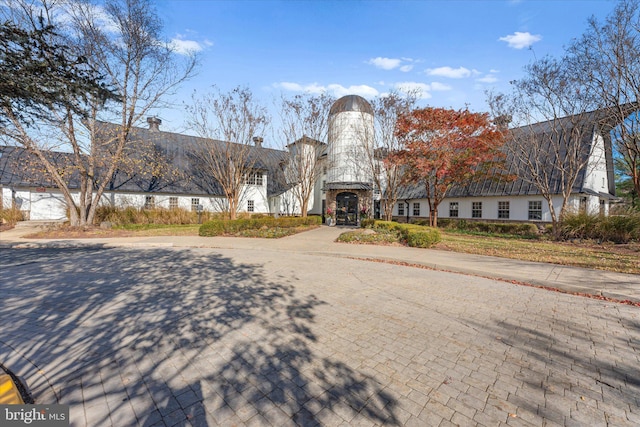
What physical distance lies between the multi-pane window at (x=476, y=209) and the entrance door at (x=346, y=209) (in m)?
10.3

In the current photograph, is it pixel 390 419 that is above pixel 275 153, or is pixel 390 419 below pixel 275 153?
below

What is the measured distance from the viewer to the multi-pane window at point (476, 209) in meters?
23.9

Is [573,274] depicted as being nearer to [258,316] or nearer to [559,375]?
[559,375]

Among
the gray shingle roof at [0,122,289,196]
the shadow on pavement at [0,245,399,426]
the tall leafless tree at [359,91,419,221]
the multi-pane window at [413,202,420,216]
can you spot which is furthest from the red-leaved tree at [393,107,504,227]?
the shadow on pavement at [0,245,399,426]

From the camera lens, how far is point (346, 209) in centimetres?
2511

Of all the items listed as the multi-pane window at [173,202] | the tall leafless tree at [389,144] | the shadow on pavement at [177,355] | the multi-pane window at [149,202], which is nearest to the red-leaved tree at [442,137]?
the tall leafless tree at [389,144]

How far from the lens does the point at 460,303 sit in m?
5.23

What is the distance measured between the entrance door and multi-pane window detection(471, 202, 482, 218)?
33.7 feet

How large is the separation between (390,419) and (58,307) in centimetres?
558

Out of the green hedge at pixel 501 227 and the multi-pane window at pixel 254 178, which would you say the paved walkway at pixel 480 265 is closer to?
the green hedge at pixel 501 227

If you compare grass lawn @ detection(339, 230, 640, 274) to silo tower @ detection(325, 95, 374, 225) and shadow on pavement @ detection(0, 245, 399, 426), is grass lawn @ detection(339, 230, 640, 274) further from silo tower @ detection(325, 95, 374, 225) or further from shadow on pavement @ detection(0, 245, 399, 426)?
silo tower @ detection(325, 95, 374, 225)

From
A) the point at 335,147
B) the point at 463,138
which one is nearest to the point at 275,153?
the point at 335,147

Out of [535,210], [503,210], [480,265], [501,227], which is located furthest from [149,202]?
[535,210]

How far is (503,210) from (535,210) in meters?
2.16
